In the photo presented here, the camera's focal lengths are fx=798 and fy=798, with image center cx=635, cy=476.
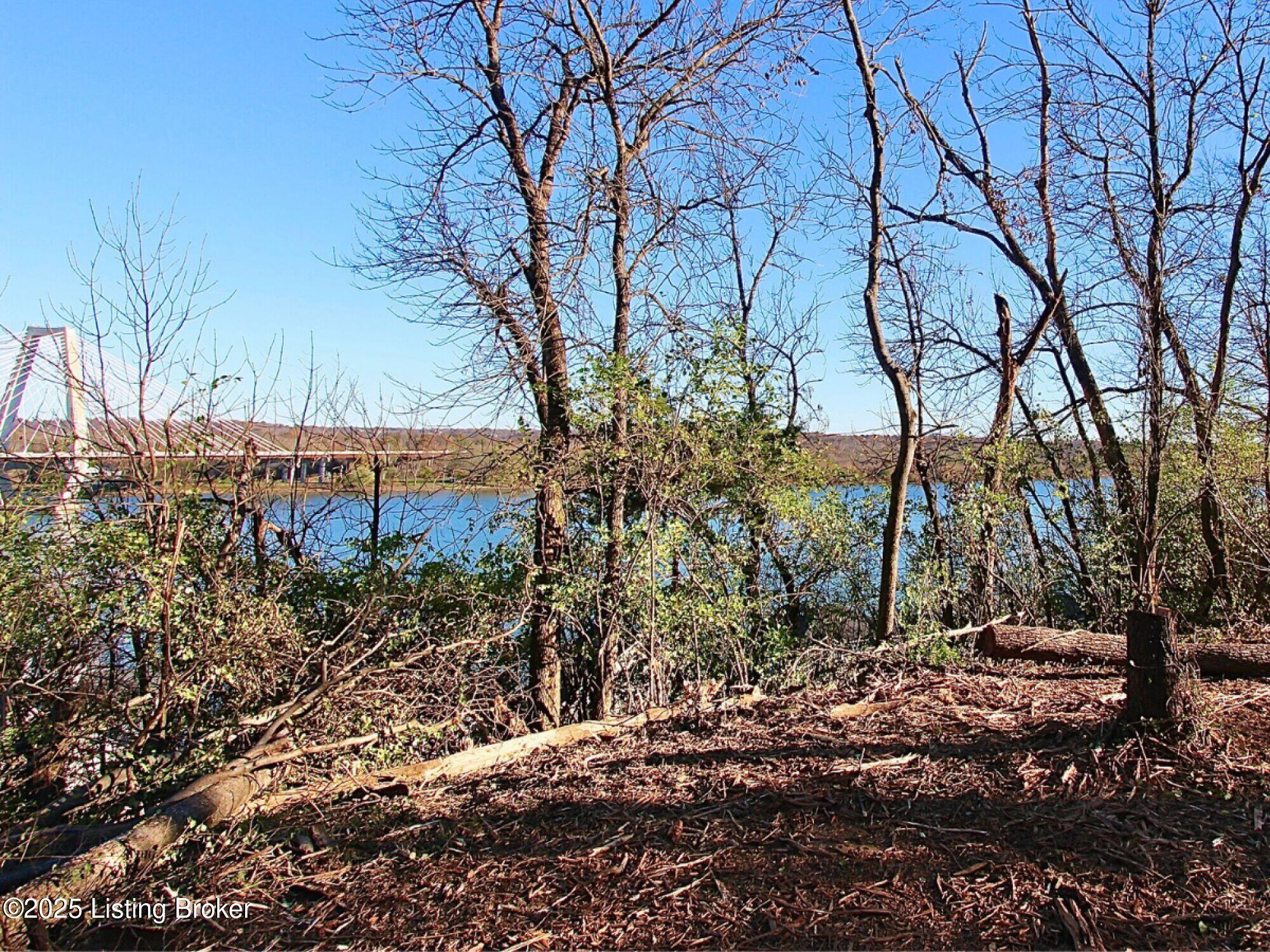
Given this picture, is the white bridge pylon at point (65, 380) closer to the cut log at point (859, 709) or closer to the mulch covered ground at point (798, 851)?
the mulch covered ground at point (798, 851)

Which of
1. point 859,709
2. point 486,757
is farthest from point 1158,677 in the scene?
point 486,757

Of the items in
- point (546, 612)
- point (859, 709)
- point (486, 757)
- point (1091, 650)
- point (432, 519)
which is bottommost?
point (486, 757)

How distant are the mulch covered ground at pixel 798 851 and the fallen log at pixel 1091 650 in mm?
1133

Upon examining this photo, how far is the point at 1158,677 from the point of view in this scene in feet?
12.1

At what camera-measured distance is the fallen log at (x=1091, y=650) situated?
5.18 m

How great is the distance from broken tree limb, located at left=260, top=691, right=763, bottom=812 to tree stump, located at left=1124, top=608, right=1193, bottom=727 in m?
2.21

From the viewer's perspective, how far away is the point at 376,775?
4.20 meters

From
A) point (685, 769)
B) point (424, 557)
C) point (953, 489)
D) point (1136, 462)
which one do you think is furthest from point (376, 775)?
point (1136, 462)

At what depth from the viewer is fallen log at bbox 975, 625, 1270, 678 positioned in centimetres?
518

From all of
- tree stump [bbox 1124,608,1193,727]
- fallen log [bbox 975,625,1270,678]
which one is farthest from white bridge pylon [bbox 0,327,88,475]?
fallen log [bbox 975,625,1270,678]

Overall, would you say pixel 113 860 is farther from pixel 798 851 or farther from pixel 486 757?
pixel 798 851

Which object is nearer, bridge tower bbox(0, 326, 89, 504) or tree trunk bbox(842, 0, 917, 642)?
bridge tower bbox(0, 326, 89, 504)

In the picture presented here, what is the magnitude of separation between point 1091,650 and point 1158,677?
91.8 inches
